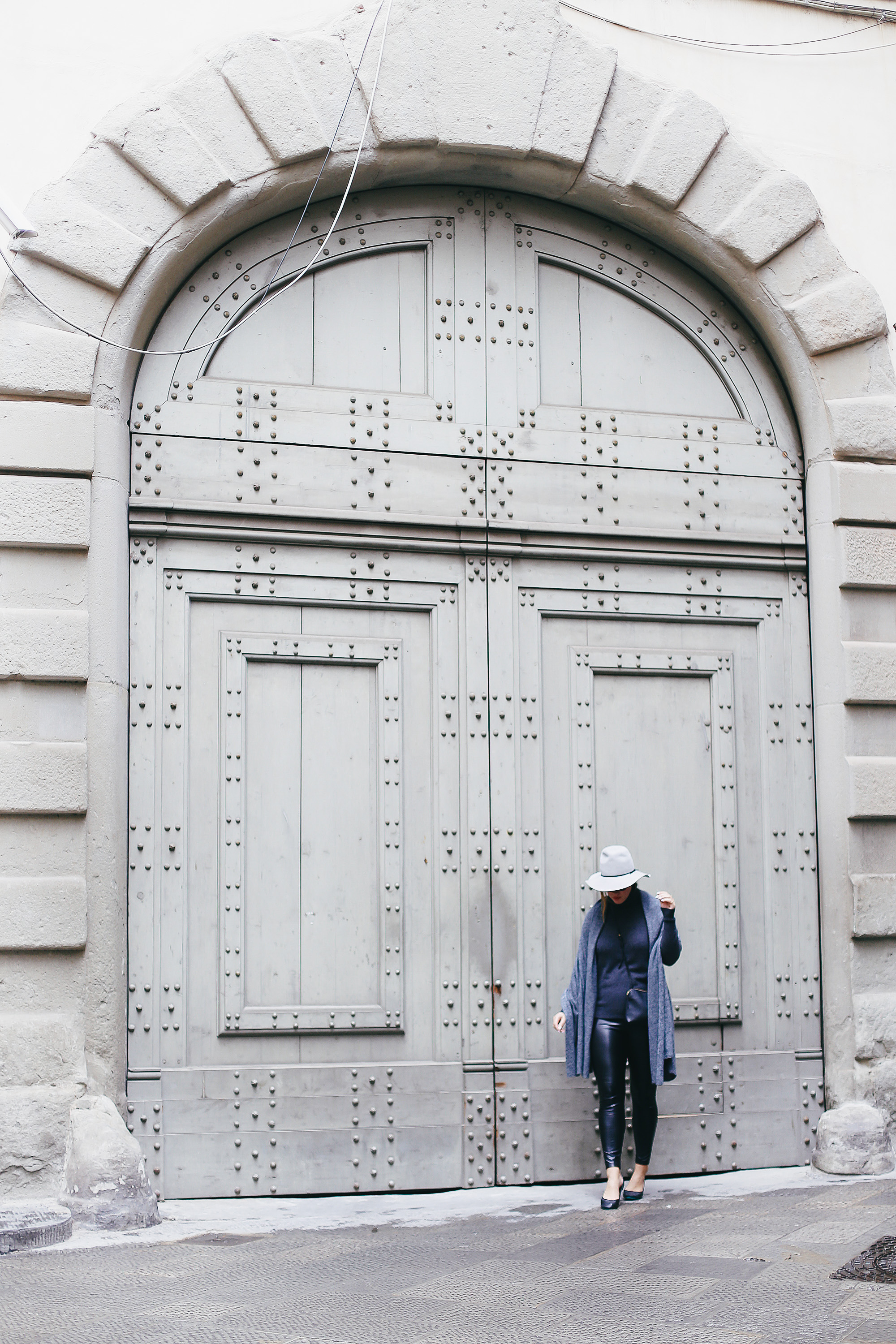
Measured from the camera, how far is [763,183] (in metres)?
7.03

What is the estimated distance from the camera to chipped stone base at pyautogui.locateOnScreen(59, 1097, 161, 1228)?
5473 millimetres

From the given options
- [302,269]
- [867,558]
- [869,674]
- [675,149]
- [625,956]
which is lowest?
[625,956]

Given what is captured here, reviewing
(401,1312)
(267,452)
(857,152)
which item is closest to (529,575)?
(267,452)

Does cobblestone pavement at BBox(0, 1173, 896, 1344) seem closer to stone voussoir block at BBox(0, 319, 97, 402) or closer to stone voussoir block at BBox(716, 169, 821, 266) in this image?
stone voussoir block at BBox(0, 319, 97, 402)

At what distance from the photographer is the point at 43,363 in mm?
5977

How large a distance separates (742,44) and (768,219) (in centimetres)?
99

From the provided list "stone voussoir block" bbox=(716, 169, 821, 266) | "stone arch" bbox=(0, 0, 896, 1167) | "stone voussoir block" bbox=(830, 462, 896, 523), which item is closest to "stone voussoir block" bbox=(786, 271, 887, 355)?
"stone arch" bbox=(0, 0, 896, 1167)

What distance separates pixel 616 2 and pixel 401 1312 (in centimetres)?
599

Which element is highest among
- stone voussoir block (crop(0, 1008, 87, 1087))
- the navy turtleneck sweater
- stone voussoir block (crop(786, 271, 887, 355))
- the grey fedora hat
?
stone voussoir block (crop(786, 271, 887, 355))

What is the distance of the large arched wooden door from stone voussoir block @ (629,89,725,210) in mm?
364

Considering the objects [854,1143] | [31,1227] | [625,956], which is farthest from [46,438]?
[854,1143]

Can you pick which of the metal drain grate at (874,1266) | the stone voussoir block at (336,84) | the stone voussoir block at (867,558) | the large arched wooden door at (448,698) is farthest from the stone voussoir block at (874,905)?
the stone voussoir block at (336,84)

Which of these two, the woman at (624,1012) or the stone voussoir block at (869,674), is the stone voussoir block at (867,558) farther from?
the woman at (624,1012)

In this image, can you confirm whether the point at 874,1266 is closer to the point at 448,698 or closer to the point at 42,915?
the point at 448,698
